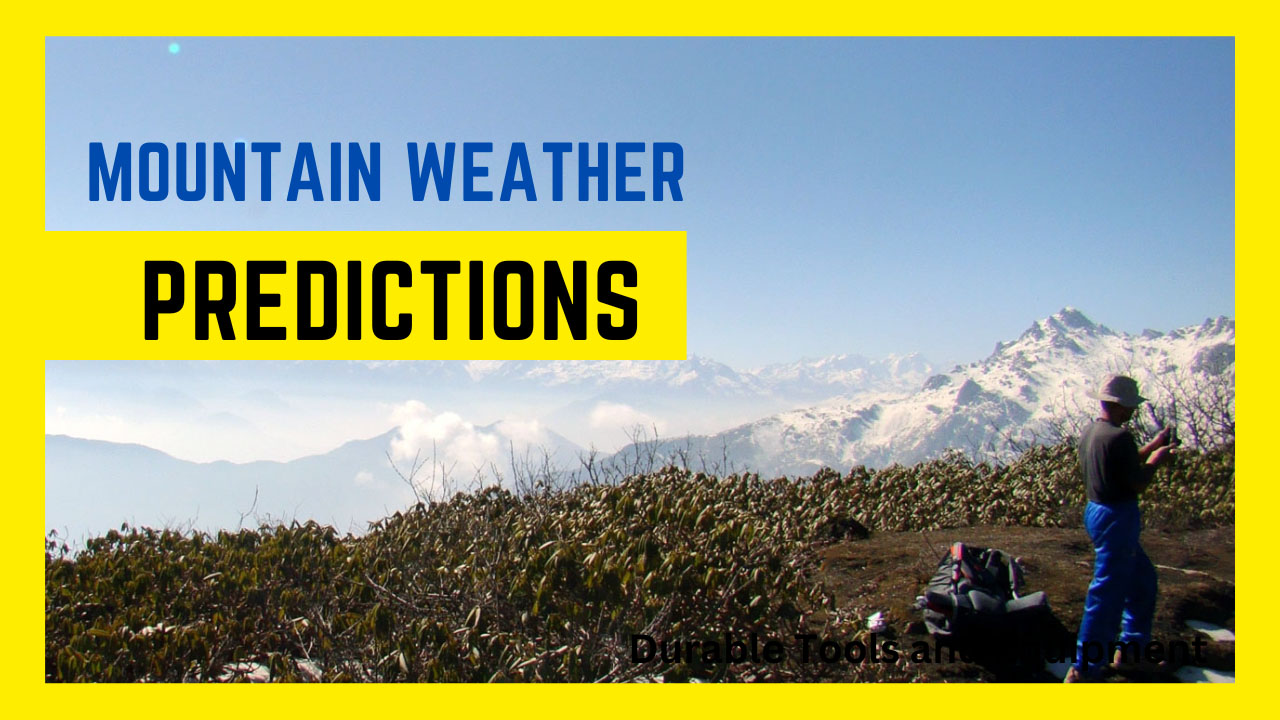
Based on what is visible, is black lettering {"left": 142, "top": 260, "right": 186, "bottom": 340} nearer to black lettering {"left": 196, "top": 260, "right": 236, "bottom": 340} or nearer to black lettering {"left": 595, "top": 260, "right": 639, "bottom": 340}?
black lettering {"left": 196, "top": 260, "right": 236, "bottom": 340}

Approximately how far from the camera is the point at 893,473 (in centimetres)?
1351

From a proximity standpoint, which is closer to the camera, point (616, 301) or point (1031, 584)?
point (1031, 584)

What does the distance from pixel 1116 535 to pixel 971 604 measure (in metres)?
1.09

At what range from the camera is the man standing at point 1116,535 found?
597 centimetres

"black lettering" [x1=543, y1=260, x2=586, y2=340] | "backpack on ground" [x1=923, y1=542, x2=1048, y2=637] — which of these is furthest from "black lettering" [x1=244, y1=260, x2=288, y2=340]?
"backpack on ground" [x1=923, y1=542, x2=1048, y2=637]

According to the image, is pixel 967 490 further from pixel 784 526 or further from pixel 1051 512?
Result: pixel 784 526

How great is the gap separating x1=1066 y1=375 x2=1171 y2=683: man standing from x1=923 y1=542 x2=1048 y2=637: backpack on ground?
0.46 meters

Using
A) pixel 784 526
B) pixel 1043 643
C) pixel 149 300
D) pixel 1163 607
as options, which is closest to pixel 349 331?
pixel 149 300

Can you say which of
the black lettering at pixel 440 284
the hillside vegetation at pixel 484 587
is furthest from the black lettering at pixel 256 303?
the hillside vegetation at pixel 484 587

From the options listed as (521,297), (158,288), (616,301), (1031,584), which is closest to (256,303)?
(158,288)

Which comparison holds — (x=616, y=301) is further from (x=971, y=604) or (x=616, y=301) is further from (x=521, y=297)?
(x=971, y=604)

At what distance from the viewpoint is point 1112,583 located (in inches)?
237

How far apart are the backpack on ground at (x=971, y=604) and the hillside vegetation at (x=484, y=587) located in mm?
727

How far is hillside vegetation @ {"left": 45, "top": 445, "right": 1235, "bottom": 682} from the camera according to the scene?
6.62 m
